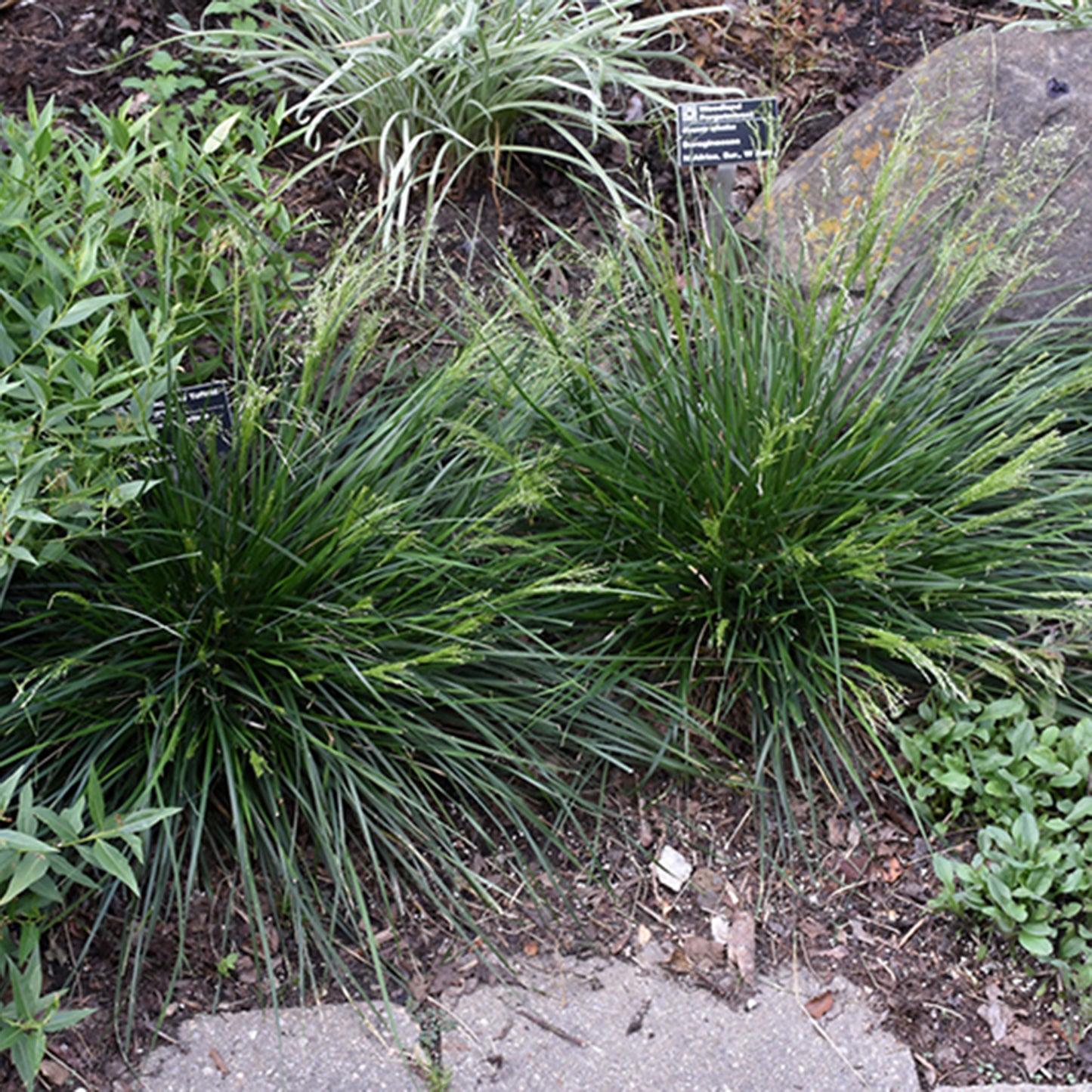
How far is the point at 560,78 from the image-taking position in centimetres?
341

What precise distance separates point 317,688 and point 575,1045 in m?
0.87

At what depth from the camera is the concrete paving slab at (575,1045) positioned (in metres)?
2.05

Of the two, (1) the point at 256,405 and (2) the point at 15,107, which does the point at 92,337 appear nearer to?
(1) the point at 256,405

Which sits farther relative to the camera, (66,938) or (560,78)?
(560,78)

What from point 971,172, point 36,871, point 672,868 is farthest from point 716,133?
point 36,871

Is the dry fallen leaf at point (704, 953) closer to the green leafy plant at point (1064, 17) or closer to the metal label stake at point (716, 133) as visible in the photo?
the metal label stake at point (716, 133)

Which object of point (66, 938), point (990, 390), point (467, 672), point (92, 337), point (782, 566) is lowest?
point (66, 938)

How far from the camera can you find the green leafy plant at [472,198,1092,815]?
97.3 inches

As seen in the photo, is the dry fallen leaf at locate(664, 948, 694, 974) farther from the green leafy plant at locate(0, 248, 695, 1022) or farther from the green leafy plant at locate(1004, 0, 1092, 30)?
the green leafy plant at locate(1004, 0, 1092, 30)

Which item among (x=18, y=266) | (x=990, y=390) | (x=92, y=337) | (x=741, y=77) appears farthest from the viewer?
(x=741, y=77)

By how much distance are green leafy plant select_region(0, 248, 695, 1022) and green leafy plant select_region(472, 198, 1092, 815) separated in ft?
0.68

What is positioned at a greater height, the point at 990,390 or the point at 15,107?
the point at 15,107

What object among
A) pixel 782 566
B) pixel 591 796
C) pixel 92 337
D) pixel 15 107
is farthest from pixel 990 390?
pixel 15 107

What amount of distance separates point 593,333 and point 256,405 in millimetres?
1273
